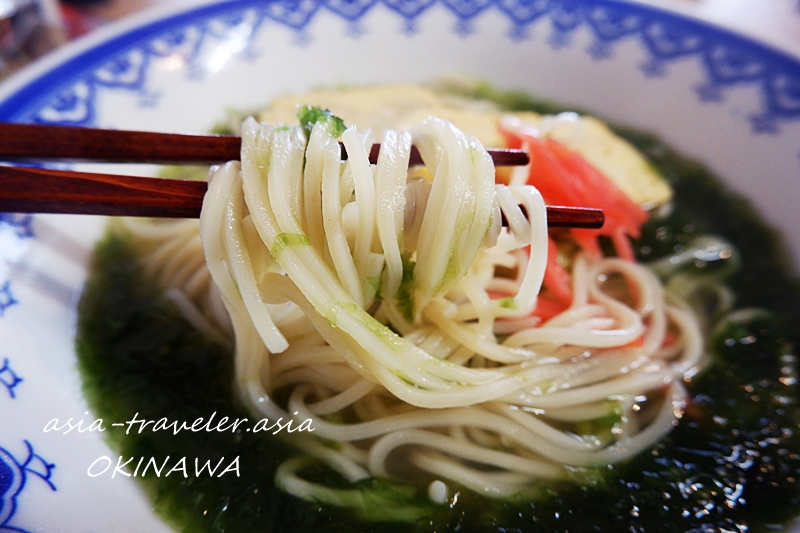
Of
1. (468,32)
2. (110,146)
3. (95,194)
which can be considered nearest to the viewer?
(95,194)

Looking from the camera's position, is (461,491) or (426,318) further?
(426,318)

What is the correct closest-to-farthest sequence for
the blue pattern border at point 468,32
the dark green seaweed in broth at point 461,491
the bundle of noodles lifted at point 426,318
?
the bundle of noodles lifted at point 426,318, the dark green seaweed in broth at point 461,491, the blue pattern border at point 468,32

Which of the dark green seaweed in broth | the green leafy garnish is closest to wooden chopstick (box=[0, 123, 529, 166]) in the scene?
the green leafy garnish

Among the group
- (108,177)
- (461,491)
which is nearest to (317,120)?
(108,177)

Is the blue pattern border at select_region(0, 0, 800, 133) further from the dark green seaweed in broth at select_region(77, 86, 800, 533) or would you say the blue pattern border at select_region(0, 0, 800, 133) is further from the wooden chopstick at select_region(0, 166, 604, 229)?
the wooden chopstick at select_region(0, 166, 604, 229)

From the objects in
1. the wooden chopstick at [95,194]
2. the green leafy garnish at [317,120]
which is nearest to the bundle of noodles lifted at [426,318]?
the green leafy garnish at [317,120]

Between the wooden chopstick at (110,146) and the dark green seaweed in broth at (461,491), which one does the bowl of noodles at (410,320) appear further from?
the wooden chopstick at (110,146)

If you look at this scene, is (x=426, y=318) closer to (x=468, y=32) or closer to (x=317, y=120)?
(x=317, y=120)
